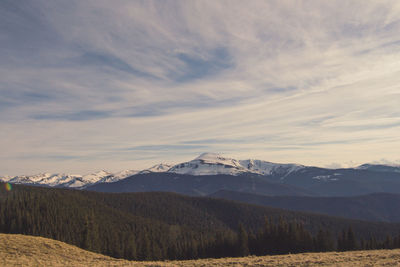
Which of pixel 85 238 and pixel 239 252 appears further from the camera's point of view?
pixel 239 252

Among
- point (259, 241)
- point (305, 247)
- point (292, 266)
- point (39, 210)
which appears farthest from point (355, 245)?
point (39, 210)

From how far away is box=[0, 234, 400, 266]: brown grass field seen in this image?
31016 mm

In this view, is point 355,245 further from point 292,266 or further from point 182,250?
point 292,266

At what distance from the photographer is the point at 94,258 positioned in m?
42.0

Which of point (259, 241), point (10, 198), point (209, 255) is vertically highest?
point (10, 198)

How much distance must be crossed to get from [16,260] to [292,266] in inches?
1303

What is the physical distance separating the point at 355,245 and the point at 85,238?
106989 millimetres

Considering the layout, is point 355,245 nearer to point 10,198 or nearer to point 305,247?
point 305,247

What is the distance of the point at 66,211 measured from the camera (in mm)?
193750

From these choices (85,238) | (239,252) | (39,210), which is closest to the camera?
(85,238)

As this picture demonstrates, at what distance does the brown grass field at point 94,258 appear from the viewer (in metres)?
31.0

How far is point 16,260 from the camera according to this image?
34.8m

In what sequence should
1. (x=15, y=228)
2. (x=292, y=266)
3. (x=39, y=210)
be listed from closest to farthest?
(x=292, y=266) < (x=15, y=228) < (x=39, y=210)

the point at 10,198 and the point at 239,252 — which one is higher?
the point at 10,198
